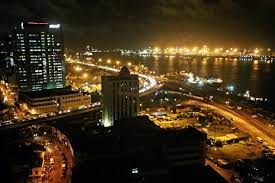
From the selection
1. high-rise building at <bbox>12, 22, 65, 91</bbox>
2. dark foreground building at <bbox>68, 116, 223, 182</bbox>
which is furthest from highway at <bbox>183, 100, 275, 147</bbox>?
high-rise building at <bbox>12, 22, 65, 91</bbox>

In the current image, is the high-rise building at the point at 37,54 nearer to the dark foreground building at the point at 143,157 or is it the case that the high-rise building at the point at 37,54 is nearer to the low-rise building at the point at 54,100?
the low-rise building at the point at 54,100

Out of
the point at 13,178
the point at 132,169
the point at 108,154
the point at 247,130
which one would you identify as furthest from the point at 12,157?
the point at 247,130

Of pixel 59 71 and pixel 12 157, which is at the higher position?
pixel 59 71

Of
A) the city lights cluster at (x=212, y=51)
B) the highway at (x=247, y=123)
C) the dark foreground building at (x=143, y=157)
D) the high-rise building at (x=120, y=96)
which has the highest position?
the city lights cluster at (x=212, y=51)

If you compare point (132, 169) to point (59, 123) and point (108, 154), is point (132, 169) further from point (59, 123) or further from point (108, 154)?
point (59, 123)

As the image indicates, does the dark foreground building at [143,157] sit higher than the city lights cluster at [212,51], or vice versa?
the city lights cluster at [212,51]

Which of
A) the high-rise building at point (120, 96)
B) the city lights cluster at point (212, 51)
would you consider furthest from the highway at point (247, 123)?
the city lights cluster at point (212, 51)
